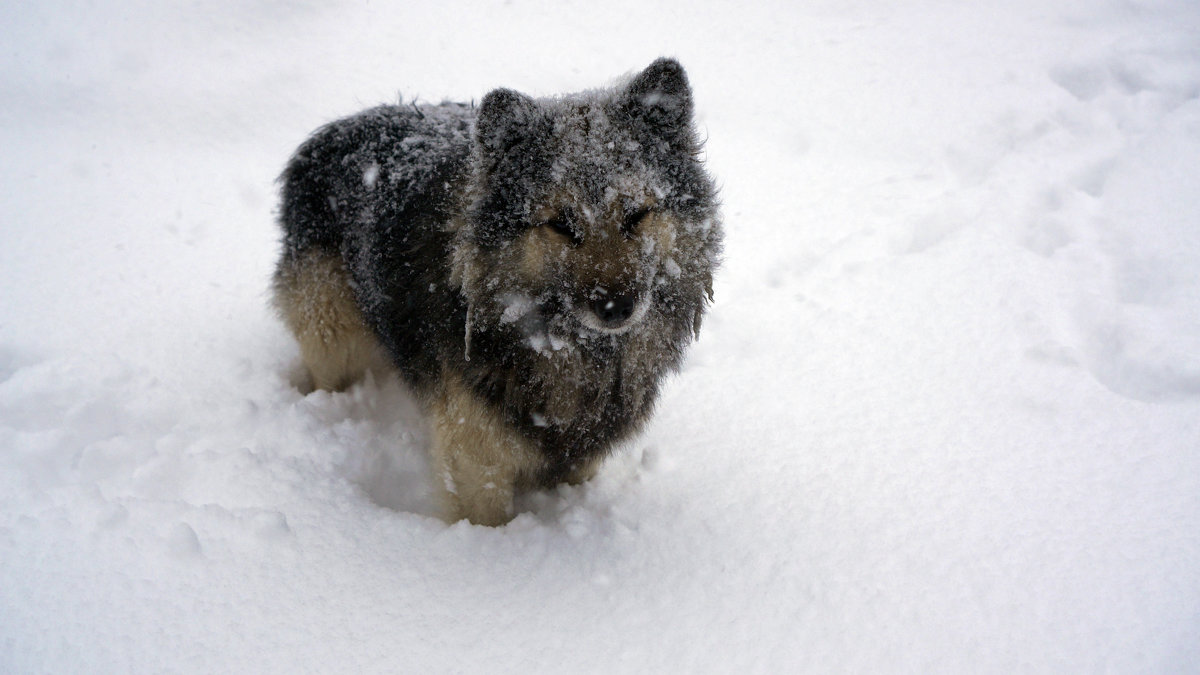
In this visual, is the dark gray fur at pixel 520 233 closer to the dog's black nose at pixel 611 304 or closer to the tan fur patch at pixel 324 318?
the dog's black nose at pixel 611 304

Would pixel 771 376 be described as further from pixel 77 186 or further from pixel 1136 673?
pixel 77 186

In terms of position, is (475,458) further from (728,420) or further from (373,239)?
(728,420)

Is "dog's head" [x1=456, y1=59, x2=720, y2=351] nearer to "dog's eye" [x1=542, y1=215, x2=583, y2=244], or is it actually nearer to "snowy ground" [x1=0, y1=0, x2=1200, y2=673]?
"dog's eye" [x1=542, y1=215, x2=583, y2=244]

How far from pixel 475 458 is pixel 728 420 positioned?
3.95 feet

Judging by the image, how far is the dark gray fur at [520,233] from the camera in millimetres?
1909

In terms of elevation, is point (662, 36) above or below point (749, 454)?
above

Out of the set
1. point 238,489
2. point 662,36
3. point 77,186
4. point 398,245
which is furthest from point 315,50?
point 238,489

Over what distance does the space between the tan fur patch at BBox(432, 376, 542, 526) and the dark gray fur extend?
58 millimetres

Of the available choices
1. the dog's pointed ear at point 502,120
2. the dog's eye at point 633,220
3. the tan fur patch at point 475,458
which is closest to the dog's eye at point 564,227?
the dog's eye at point 633,220

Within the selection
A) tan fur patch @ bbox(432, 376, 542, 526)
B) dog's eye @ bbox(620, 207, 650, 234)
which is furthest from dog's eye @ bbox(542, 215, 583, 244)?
tan fur patch @ bbox(432, 376, 542, 526)

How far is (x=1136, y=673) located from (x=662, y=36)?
21.8ft

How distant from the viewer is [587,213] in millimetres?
1823

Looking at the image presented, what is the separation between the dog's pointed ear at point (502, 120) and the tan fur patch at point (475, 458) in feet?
2.77

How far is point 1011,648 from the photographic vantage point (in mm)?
1877
